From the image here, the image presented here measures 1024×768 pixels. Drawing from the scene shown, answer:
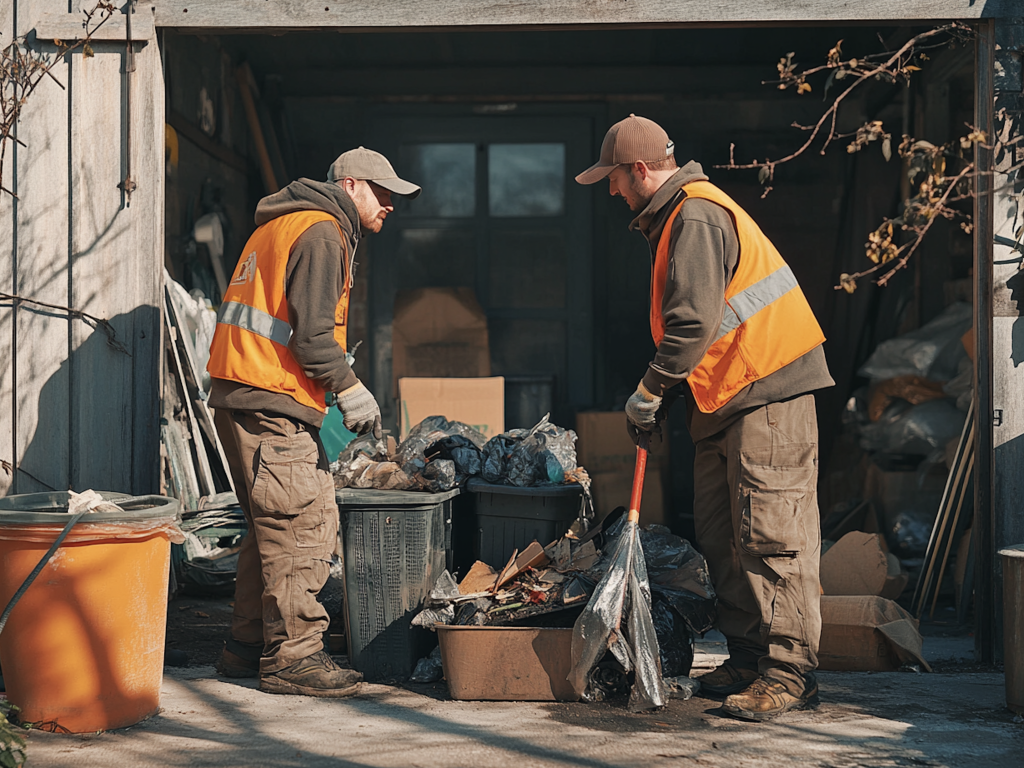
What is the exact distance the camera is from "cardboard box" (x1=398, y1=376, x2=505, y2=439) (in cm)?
752

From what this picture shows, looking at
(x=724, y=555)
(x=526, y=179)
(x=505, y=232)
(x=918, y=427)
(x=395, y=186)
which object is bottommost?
(x=724, y=555)

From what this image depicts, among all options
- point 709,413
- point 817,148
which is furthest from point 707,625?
point 817,148

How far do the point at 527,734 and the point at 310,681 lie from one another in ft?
3.11

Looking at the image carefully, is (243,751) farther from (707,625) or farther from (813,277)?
(813,277)

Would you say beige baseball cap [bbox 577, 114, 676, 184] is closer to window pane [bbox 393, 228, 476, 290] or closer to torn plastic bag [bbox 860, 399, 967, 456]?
torn plastic bag [bbox 860, 399, 967, 456]

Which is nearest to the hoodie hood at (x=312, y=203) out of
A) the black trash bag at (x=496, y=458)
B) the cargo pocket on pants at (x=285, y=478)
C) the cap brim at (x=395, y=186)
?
the cap brim at (x=395, y=186)

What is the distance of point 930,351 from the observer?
686 centimetres

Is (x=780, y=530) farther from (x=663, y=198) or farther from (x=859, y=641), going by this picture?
(x=663, y=198)

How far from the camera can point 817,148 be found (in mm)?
8500

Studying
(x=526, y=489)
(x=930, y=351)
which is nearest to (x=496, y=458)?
(x=526, y=489)

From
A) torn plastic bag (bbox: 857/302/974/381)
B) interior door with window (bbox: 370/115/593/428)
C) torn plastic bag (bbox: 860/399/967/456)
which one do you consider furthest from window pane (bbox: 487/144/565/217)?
Result: torn plastic bag (bbox: 860/399/967/456)

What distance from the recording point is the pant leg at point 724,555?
408 centimetres

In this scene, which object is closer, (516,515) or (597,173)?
(597,173)

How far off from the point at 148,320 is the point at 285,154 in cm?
431
